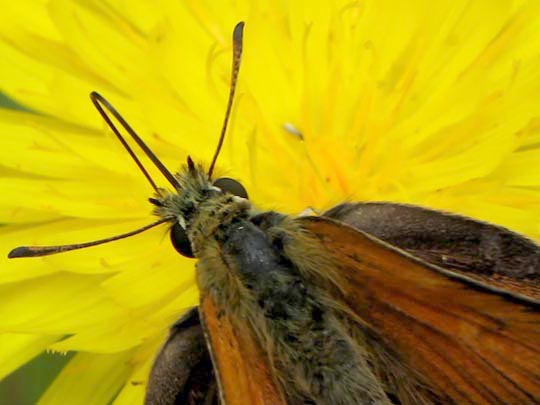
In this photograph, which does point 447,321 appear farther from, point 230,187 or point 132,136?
point 132,136

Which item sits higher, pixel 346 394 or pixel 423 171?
pixel 423 171

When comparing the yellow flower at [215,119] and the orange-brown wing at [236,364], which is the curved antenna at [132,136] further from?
the orange-brown wing at [236,364]

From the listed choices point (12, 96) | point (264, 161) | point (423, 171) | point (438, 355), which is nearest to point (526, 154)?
point (423, 171)

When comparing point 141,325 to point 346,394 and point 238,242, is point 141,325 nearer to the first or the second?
point 238,242

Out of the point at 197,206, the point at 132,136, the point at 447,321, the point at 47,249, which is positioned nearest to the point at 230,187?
the point at 197,206

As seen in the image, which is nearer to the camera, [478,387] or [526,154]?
[478,387]

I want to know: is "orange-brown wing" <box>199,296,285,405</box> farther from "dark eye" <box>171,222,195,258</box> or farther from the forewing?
the forewing

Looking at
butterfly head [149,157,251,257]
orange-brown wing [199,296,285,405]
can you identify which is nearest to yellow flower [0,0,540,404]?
butterfly head [149,157,251,257]
